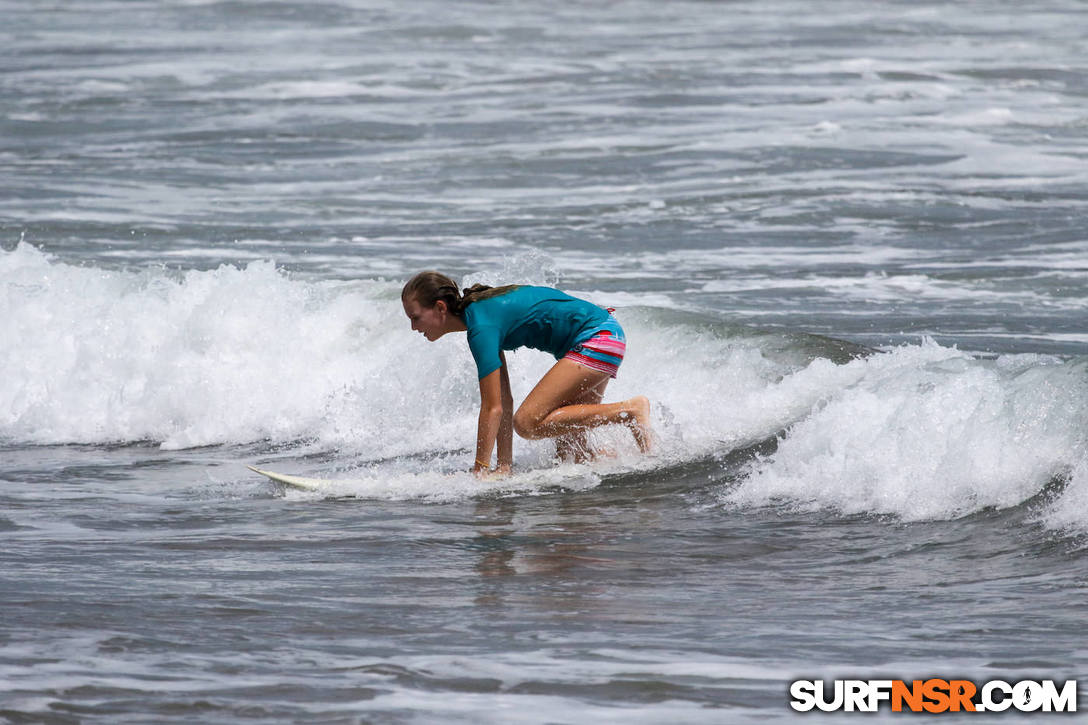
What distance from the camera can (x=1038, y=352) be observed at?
11211 mm

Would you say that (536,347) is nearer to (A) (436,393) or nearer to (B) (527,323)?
(B) (527,323)

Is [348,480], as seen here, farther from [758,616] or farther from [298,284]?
[298,284]

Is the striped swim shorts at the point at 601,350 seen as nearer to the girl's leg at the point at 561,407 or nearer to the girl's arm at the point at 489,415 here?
the girl's leg at the point at 561,407

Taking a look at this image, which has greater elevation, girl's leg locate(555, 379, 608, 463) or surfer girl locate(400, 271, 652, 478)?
surfer girl locate(400, 271, 652, 478)

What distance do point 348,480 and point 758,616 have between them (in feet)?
11.3

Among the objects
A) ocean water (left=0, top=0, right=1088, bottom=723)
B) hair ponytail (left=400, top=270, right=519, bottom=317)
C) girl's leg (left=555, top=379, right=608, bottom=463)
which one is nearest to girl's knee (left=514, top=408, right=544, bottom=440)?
ocean water (left=0, top=0, right=1088, bottom=723)

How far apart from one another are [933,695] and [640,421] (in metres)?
4.00

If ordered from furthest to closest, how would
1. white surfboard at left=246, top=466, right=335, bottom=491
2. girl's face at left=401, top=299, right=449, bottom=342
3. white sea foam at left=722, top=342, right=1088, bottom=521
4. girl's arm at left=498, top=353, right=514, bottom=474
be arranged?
1. white surfboard at left=246, top=466, right=335, bottom=491
2. girl's arm at left=498, top=353, right=514, bottom=474
3. girl's face at left=401, top=299, right=449, bottom=342
4. white sea foam at left=722, top=342, right=1088, bottom=521

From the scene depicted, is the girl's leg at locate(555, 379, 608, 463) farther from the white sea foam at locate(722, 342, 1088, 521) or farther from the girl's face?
the girl's face

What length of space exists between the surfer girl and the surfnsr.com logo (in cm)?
328

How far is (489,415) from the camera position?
802 cm

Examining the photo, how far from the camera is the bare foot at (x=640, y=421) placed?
8.69 m

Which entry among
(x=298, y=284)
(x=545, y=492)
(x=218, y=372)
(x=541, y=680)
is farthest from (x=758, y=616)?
(x=298, y=284)

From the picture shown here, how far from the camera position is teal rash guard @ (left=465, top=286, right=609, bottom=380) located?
7949 mm
